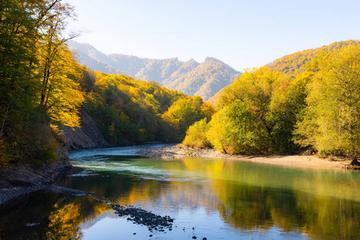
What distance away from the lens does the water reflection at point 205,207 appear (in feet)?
76.9

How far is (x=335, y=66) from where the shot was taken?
216ft

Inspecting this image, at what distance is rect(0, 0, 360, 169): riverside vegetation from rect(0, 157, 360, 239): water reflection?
7054 millimetres

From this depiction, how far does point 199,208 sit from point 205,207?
624 millimetres

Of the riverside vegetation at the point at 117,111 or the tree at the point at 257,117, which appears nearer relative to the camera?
the riverside vegetation at the point at 117,111

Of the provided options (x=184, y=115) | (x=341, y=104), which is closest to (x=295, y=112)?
(x=341, y=104)

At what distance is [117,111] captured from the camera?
458ft

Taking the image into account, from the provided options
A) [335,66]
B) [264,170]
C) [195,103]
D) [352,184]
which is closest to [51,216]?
[352,184]

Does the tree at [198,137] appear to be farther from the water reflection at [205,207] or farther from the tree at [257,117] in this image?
the water reflection at [205,207]

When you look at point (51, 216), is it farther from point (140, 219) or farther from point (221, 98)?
point (221, 98)

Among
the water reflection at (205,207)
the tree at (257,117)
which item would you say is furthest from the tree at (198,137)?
the water reflection at (205,207)

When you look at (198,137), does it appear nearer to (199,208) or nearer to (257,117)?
Answer: (257,117)

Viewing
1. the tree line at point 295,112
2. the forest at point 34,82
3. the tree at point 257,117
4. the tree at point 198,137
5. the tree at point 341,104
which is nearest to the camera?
the forest at point 34,82

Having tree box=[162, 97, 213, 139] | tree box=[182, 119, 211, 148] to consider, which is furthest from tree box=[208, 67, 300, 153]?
tree box=[162, 97, 213, 139]

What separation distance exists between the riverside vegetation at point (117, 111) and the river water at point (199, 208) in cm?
702
